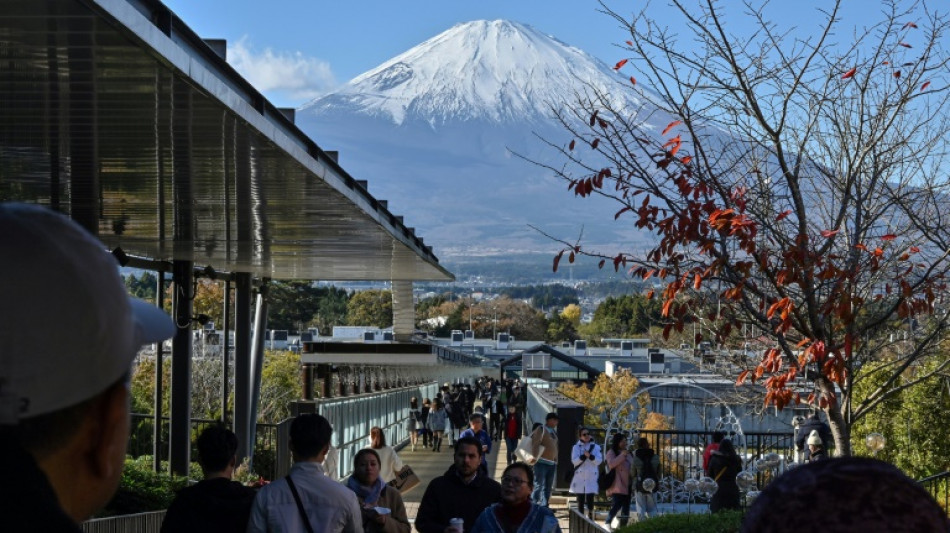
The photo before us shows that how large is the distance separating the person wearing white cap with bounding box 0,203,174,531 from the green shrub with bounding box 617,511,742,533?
29.9 ft

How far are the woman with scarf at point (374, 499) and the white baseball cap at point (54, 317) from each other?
714cm

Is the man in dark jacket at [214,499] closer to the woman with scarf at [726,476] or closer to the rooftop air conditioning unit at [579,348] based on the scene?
the woman with scarf at [726,476]

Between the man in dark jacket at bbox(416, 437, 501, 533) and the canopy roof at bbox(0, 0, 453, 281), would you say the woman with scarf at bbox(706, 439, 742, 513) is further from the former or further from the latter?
the man in dark jacket at bbox(416, 437, 501, 533)

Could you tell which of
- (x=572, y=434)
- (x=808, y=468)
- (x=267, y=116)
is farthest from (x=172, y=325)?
(x=572, y=434)

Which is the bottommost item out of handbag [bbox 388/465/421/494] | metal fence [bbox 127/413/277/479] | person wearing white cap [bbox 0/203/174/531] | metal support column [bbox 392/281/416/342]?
metal fence [bbox 127/413/277/479]

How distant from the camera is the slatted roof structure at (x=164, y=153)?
627 centimetres

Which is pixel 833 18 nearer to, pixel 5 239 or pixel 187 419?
pixel 5 239

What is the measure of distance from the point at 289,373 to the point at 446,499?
112ft

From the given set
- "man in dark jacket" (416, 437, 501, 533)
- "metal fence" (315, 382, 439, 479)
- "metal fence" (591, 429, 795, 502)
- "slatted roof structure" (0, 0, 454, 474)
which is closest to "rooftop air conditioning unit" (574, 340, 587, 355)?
"metal fence" (315, 382, 439, 479)

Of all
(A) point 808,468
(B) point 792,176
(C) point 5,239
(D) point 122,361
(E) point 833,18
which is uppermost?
(E) point 833,18

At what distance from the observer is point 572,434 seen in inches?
835

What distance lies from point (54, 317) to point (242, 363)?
76.1 ft

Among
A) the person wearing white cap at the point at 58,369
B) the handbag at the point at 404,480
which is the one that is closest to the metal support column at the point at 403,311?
the handbag at the point at 404,480

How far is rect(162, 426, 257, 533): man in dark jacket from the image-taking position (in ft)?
20.0
